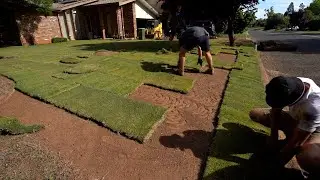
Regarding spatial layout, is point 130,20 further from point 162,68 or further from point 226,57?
point 162,68

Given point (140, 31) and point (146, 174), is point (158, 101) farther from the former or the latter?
point (140, 31)

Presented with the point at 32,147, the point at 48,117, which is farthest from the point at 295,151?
the point at 48,117

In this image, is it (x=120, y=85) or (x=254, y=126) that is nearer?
(x=254, y=126)

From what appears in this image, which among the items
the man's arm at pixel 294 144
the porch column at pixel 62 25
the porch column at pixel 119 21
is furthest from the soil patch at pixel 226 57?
the porch column at pixel 62 25

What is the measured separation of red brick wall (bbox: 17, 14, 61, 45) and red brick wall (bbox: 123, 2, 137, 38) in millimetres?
5702

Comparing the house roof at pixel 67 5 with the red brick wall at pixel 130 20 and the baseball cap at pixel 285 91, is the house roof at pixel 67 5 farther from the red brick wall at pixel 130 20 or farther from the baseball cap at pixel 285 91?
the baseball cap at pixel 285 91

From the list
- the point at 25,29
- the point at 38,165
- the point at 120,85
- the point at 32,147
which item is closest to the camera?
the point at 38,165

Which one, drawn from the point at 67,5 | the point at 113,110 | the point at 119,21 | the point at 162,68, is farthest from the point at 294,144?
the point at 67,5

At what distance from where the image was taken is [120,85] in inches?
267

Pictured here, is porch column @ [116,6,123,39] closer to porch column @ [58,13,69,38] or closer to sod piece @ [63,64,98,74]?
porch column @ [58,13,69,38]

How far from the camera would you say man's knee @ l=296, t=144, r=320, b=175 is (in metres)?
3.26

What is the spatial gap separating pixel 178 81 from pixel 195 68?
4.85 feet

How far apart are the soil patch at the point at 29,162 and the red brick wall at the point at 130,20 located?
792 inches

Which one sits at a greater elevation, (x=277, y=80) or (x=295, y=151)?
(x=277, y=80)
